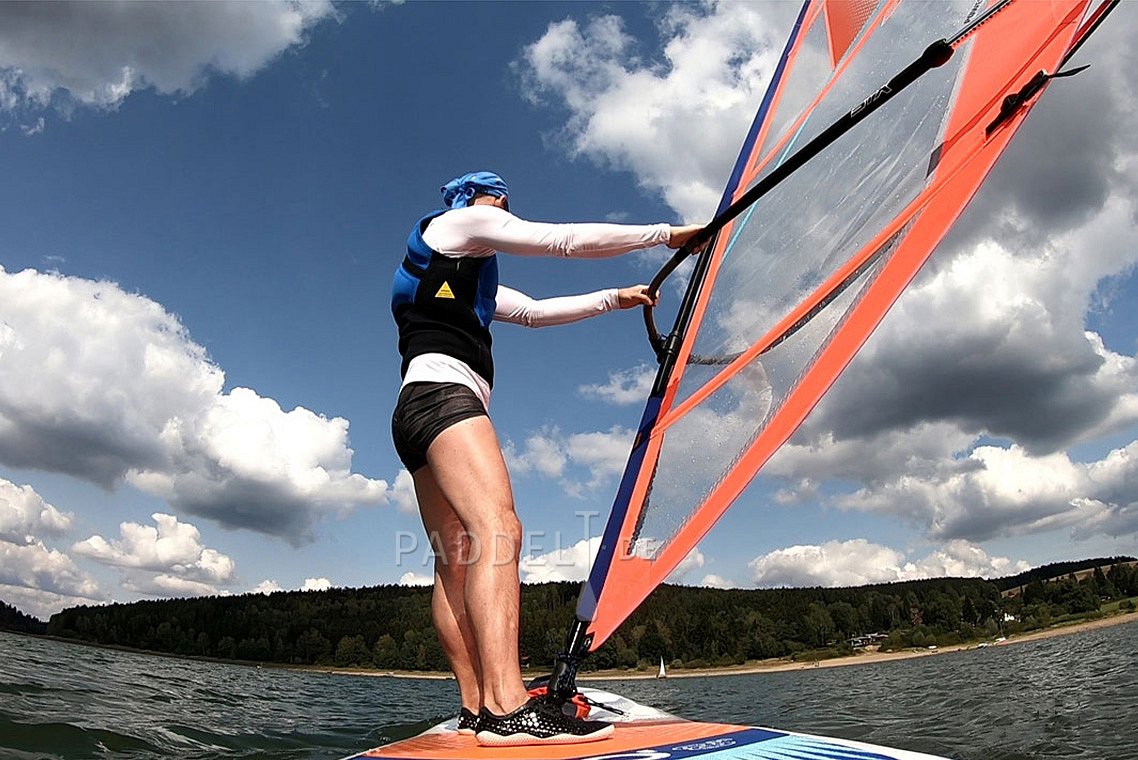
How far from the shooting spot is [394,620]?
316ft

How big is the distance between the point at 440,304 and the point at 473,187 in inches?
20.5

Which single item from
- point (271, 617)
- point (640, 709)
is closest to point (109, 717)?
point (640, 709)

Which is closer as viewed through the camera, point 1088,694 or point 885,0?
point 885,0

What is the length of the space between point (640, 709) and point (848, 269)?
7.00 feet

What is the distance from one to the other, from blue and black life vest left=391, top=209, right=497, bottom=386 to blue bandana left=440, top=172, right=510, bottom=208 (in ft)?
0.48

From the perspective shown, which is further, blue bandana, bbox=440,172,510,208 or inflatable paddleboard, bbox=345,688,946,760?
blue bandana, bbox=440,172,510,208

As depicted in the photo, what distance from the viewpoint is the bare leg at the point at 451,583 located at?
2965 mm

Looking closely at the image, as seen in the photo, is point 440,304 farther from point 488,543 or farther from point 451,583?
point 451,583

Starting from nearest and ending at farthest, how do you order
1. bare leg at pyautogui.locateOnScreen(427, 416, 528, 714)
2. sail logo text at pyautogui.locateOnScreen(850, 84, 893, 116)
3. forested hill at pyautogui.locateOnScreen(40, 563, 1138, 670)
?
bare leg at pyautogui.locateOnScreen(427, 416, 528, 714) → sail logo text at pyautogui.locateOnScreen(850, 84, 893, 116) → forested hill at pyautogui.locateOnScreen(40, 563, 1138, 670)

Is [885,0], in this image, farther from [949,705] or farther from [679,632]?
[679,632]

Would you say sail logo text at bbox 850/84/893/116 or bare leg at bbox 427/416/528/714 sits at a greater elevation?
sail logo text at bbox 850/84/893/116

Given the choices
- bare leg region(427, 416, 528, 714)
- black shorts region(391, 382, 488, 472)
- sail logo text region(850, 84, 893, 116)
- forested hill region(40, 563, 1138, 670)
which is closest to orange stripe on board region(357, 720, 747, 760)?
bare leg region(427, 416, 528, 714)

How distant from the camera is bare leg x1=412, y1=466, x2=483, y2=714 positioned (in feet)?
9.73

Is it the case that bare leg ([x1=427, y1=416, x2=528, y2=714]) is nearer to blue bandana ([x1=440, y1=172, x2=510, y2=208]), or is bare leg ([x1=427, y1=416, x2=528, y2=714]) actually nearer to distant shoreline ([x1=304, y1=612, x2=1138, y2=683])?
blue bandana ([x1=440, y1=172, x2=510, y2=208])
